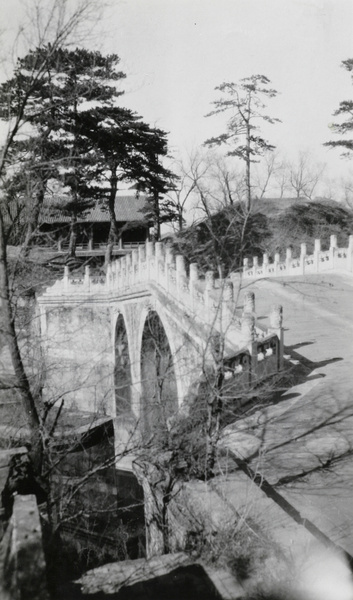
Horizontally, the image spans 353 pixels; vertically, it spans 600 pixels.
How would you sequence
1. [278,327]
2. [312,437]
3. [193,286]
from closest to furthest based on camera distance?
[312,437]
[278,327]
[193,286]

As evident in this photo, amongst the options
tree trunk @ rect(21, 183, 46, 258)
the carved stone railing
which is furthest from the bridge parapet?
tree trunk @ rect(21, 183, 46, 258)

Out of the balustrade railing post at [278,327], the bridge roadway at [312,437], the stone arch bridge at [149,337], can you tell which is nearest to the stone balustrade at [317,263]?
the stone arch bridge at [149,337]

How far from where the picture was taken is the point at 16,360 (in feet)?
31.9

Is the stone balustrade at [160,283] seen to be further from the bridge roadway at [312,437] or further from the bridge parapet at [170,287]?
the bridge roadway at [312,437]

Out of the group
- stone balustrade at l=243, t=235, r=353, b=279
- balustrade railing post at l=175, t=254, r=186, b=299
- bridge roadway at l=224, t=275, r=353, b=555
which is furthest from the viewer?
stone balustrade at l=243, t=235, r=353, b=279

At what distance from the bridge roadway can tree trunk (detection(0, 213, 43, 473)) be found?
133 inches

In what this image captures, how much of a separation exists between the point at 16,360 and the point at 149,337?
42.5ft

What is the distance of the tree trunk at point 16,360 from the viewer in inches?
374

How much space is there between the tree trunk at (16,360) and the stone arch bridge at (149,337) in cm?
57

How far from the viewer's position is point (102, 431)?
67.1 ft

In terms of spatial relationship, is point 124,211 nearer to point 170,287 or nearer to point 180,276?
point 170,287

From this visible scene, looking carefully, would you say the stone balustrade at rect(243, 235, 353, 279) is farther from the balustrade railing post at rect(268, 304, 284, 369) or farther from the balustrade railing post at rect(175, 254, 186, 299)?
the balustrade railing post at rect(268, 304, 284, 369)

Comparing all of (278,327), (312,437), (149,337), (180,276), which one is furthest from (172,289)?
(312,437)

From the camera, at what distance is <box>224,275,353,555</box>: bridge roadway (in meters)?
6.98
